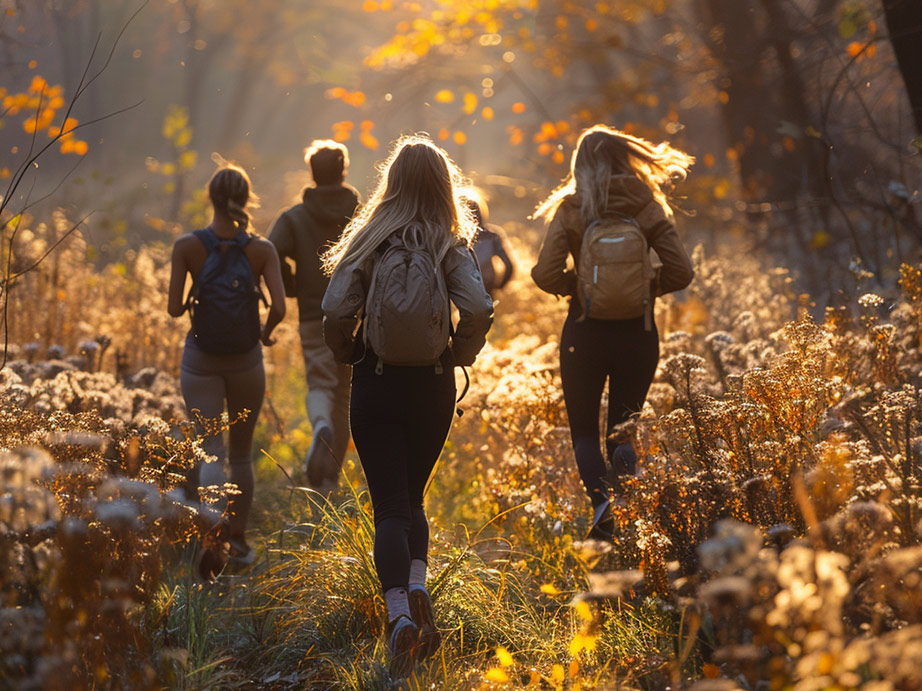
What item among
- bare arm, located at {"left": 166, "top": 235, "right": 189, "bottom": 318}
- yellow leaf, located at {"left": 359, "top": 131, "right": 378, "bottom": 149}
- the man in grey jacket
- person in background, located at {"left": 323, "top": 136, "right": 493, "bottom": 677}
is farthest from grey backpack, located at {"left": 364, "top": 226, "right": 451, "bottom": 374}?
yellow leaf, located at {"left": 359, "top": 131, "right": 378, "bottom": 149}

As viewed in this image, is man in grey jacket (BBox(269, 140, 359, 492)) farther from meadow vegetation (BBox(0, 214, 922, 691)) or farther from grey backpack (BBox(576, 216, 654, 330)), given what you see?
grey backpack (BBox(576, 216, 654, 330))

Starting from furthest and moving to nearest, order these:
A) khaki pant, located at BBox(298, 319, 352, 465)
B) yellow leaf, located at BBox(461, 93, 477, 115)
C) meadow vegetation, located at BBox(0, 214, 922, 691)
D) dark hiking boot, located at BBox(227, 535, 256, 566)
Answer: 1. yellow leaf, located at BBox(461, 93, 477, 115)
2. khaki pant, located at BBox(298, 319, 352, 465)
3. dark hiking boot, located at BBox(227, 535, 256, 566)
4. meadow vegetation, located at BBox(0, 214, 922, 691)

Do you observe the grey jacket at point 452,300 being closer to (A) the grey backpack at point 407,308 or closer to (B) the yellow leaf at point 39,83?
(A) the grey backpack at point 407,308

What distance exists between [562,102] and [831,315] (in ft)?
111

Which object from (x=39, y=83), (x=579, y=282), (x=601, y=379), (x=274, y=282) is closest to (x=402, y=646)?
(x=601, y=379)

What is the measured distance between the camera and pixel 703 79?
12938 millimetres

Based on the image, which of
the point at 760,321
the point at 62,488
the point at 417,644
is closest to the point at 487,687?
the point at 417,644

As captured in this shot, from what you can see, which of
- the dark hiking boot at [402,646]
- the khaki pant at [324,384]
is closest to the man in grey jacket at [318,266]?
the khaki pant at [324,384]

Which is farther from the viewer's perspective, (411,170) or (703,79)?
(703,79)

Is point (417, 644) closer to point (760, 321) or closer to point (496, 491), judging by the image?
point (496, 491)

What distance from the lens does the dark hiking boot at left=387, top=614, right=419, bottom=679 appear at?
3609 millimetres

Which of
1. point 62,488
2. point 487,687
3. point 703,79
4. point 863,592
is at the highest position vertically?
point 703,79

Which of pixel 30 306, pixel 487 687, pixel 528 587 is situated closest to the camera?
pixel 487 687

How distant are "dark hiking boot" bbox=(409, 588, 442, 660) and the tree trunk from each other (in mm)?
4295
